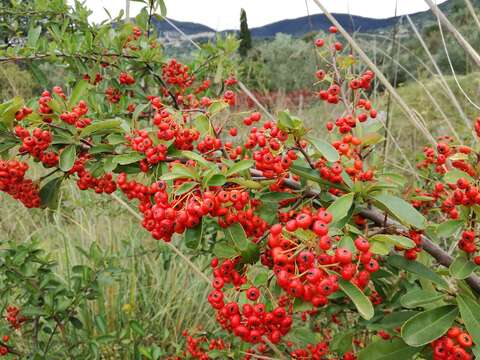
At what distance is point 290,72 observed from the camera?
14453 mm

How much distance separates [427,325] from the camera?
3.73 ft

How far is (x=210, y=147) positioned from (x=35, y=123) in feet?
1.68

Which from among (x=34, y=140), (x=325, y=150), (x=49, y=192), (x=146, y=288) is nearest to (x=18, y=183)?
(x=49, y=192)

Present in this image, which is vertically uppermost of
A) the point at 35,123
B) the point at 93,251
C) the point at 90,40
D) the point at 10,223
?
the point at 90,40

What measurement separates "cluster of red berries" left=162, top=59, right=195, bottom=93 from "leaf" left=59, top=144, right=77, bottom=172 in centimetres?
119

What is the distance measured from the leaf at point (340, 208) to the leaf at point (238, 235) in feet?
0.73

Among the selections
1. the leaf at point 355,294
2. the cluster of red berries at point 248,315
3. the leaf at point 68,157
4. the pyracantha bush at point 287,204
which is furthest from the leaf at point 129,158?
the leaf at point 355,294

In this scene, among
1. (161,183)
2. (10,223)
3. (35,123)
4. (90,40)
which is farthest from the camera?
(10,223)

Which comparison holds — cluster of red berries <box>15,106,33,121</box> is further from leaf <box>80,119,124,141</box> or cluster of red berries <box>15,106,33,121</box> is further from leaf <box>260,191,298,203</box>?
leaf <box>260,191,298,203</box>

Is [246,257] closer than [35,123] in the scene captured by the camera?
Yes

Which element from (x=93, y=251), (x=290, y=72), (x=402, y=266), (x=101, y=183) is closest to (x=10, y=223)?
(x=93, y=251)

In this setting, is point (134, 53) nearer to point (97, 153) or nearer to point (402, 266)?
point (97, 153)

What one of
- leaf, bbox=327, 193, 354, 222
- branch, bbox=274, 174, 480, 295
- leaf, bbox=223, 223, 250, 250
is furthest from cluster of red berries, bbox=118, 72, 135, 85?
leaf, bbox=327, 193, 354, 222

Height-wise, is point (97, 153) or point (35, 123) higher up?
point (35, 123)
